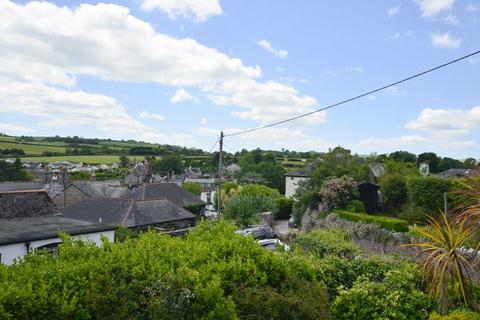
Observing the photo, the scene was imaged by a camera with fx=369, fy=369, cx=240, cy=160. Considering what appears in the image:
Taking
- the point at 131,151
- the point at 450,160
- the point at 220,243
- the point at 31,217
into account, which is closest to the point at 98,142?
the point at 131,151

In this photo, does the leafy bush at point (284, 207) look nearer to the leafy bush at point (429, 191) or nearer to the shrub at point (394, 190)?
the shrub at point (394, 190)

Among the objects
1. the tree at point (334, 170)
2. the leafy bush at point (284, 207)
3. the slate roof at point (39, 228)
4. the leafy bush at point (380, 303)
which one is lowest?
the leafy bush at point (284, 207)

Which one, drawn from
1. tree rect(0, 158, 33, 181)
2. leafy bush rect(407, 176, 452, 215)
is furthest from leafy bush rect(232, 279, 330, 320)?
tree rect(0, 158, 33, 181)

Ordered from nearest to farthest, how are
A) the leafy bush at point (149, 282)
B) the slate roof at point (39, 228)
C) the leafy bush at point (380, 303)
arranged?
the leafy bush at point (149, 282), the leafy bush at point (380, 303), the slate roof at point (39, 228)

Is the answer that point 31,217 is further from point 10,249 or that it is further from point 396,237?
point 396,237

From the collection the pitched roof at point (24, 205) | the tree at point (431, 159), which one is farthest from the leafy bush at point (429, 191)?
the tree at point (431, 159)

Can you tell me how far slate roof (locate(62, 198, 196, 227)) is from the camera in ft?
86.8

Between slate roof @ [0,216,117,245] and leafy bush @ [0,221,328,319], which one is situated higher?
leafy bush @ [0,221,328,319]

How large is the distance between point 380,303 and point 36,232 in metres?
14.1

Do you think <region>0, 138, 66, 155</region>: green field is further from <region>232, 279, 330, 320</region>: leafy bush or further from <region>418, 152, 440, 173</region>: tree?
<region>232, 279, 330, 320</region>: leafy bush

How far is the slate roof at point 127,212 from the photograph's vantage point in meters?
26.5

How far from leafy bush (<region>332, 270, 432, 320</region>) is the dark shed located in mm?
20353

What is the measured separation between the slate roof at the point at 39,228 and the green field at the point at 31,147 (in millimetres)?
80640

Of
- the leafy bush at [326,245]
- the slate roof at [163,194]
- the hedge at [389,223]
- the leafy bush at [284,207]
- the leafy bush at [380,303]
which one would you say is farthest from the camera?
the slate roof at [163,194]
